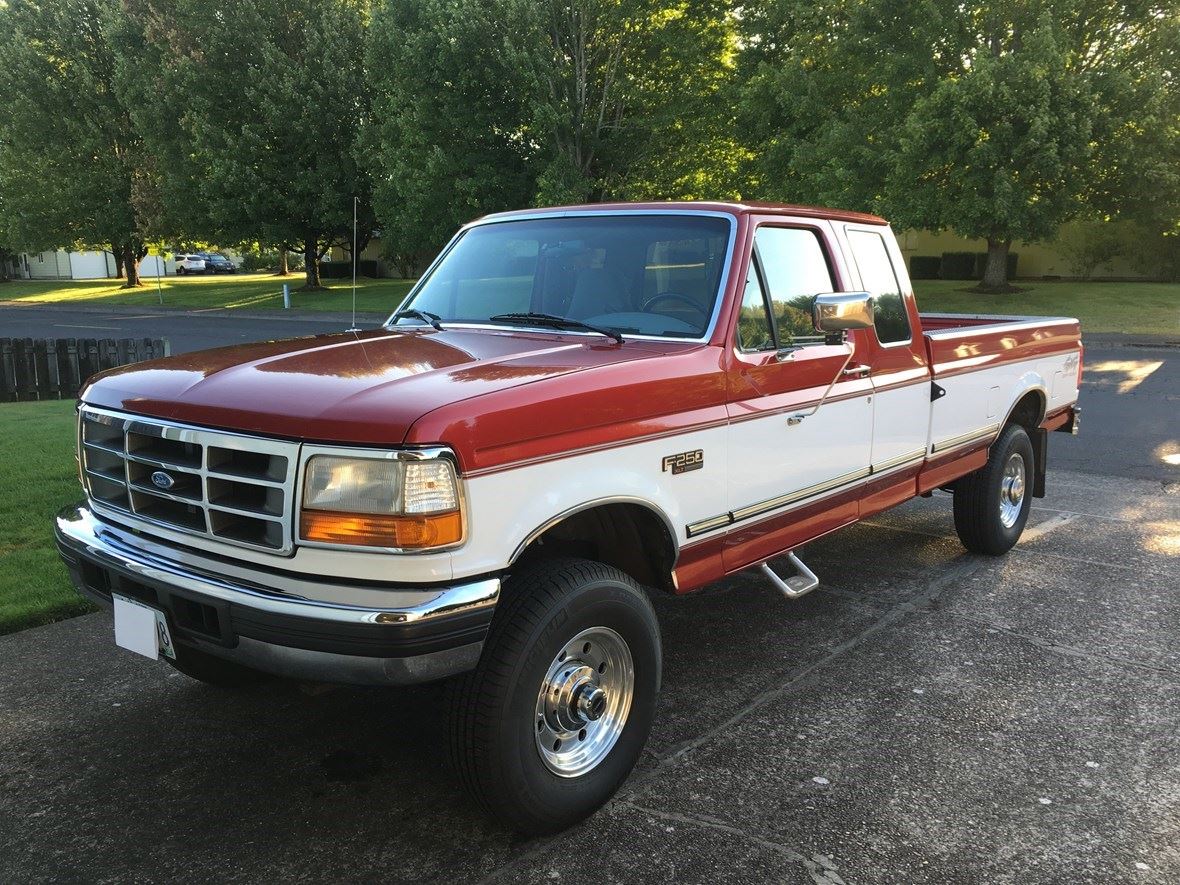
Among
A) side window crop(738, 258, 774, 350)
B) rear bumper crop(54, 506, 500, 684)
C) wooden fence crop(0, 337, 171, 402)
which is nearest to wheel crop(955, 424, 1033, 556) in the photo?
side window crop(738, 258, 774, 350)

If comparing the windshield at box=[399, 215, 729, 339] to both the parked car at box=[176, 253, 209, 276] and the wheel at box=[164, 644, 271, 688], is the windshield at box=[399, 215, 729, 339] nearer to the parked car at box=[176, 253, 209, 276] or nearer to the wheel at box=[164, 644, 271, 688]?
the wheel at box=[164, 644, 271, 688]

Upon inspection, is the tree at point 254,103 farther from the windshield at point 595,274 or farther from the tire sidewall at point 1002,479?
the windshield at point 595,274

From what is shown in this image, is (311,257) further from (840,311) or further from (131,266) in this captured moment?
(840,311)

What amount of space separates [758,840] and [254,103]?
3447 cm

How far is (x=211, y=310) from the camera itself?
34000 millimetres

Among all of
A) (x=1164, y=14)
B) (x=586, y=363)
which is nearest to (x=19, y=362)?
(x=586, y=363)

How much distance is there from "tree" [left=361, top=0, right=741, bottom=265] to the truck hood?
22.6 metres

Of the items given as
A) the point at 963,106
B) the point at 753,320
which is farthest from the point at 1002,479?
the point at 963,106

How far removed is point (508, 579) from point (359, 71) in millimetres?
32704

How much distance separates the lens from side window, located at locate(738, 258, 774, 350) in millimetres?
3904

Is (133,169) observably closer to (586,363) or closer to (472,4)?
(472,4)

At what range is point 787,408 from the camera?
4.03 meters

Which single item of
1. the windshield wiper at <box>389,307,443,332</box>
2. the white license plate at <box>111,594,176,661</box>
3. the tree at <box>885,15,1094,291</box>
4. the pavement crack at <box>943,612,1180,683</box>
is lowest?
the pavement crack at <box>943,612,1180,683</box>

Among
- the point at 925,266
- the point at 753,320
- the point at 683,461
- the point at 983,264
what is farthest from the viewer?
the point at 925,266
